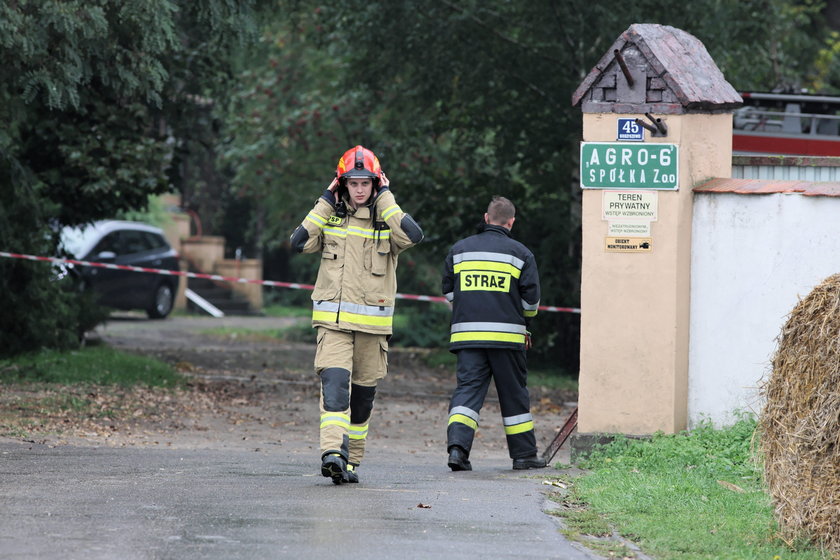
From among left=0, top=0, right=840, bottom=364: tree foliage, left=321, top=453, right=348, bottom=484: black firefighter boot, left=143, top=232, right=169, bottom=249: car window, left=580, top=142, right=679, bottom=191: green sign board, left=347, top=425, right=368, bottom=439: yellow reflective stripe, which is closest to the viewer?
left=321, top=453, right=348, bottom=484: black firefighter boot

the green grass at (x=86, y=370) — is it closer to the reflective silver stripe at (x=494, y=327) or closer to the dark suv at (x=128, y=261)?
the reflective silver stripe at (x=494, y=327)

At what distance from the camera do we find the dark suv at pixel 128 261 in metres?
24.4

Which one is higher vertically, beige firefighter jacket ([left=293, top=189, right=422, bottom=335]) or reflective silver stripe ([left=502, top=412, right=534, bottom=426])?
beige firefighter jacket ([left=293, top=189, right=422, bottom=335])

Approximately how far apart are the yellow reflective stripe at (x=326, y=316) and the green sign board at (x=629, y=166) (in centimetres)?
221

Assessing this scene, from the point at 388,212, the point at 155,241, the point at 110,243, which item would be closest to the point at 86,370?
the point at 388,212

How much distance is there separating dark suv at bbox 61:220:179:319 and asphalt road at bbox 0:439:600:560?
50.5 feet

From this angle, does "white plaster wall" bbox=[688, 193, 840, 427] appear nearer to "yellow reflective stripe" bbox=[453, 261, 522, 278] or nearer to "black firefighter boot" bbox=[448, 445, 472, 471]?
"yellow reflective stripe" bbox=[453, 261, 522, 278]

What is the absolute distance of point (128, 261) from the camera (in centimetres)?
2480

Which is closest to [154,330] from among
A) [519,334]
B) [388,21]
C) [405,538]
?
[388,21]

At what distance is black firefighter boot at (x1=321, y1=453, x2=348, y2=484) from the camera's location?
786 centimetres

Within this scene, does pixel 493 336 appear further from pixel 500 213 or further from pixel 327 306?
pixel 327 306

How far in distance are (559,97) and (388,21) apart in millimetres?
2321

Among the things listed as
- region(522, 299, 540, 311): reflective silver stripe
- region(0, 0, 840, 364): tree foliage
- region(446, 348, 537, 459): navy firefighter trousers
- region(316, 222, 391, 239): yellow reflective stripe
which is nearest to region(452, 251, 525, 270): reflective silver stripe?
region(522, 299, 540, 311): reflective silver stripe

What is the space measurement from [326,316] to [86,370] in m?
7.08
